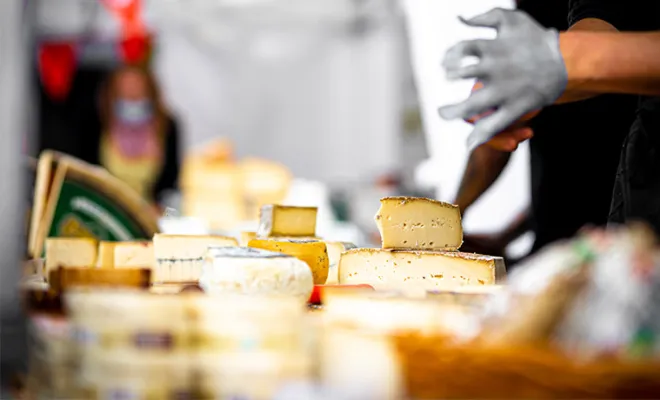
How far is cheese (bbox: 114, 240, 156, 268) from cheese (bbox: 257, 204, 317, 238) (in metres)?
0.26

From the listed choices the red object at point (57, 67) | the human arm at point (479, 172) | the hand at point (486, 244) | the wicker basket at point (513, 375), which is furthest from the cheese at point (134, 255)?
A: the red object at point (57, 67)

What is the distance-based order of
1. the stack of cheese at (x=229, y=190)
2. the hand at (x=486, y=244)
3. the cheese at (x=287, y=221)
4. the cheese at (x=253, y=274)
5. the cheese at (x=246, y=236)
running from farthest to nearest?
the stack of cheese at (x=229, y=190) < the hand at (x=486, y=244) < the cheese at (x=246, y=236) < the cheese at (x=287, y=221) < the cheese at (x=253, y=274)

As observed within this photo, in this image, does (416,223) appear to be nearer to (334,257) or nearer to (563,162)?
(334,257)

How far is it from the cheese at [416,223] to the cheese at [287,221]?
209 mm

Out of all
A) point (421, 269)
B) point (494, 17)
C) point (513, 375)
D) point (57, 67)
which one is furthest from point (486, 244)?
point (57, 67)

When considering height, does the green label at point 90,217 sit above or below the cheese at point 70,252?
above

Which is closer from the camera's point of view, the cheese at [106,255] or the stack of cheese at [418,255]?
the stack of cheese at [418,255]

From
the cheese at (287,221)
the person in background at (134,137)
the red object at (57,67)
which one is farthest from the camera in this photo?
the person in background at (134,137)

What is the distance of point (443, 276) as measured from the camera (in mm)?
1548

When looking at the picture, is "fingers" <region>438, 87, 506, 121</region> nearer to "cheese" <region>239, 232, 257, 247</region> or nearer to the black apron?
the black apron

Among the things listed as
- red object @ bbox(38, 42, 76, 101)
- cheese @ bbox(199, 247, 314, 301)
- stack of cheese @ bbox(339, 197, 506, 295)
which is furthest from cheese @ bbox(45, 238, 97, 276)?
red object @ bbox(38, 42, 76, 101)

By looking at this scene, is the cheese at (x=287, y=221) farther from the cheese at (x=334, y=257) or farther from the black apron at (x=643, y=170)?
the black apron at (x=643, y=170)

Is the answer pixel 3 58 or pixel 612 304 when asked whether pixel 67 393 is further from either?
pixel 612 304

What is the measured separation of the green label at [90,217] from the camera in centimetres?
181
